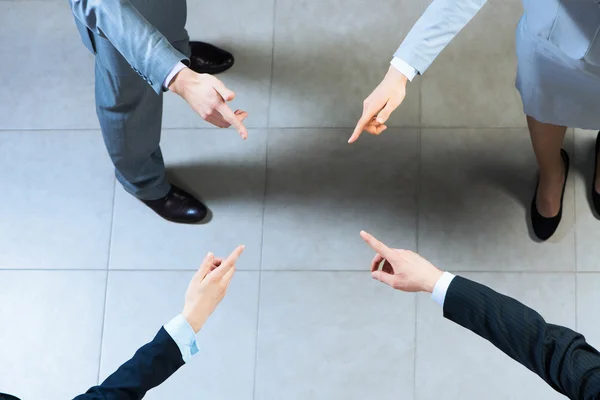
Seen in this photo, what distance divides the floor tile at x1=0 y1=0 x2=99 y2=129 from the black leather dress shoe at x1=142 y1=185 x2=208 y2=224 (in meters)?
0.41

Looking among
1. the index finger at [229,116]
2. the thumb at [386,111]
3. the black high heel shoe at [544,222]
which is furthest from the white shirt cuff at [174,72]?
the black high heel shoe at [544,222]

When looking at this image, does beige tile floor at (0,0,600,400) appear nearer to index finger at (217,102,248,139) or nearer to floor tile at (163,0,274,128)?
floor tile at (163,0,274,128)

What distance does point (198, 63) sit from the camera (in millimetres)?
2285

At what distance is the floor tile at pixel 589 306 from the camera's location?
2.00 m

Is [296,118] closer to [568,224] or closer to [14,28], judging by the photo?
[568,224]

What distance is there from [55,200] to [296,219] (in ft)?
2.72

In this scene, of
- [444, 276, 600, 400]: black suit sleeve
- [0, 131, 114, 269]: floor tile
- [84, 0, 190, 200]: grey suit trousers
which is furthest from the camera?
[0, 131, 114, 269]: floor tile

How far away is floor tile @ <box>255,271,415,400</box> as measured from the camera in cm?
204

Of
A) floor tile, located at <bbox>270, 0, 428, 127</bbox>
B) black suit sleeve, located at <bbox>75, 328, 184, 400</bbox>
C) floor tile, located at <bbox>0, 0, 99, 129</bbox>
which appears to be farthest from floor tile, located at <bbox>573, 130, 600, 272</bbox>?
floor tile, located at <bbox>0, 0, 99, 129</bbox>

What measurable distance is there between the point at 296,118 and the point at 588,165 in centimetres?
96

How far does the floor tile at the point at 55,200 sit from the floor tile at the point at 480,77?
1131 mm

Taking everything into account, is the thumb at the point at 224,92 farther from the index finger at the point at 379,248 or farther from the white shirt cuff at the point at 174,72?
the index finger at the point at 379,248

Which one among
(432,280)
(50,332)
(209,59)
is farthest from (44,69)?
(432,280)

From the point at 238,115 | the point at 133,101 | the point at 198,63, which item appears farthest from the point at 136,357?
the point at 198,63
